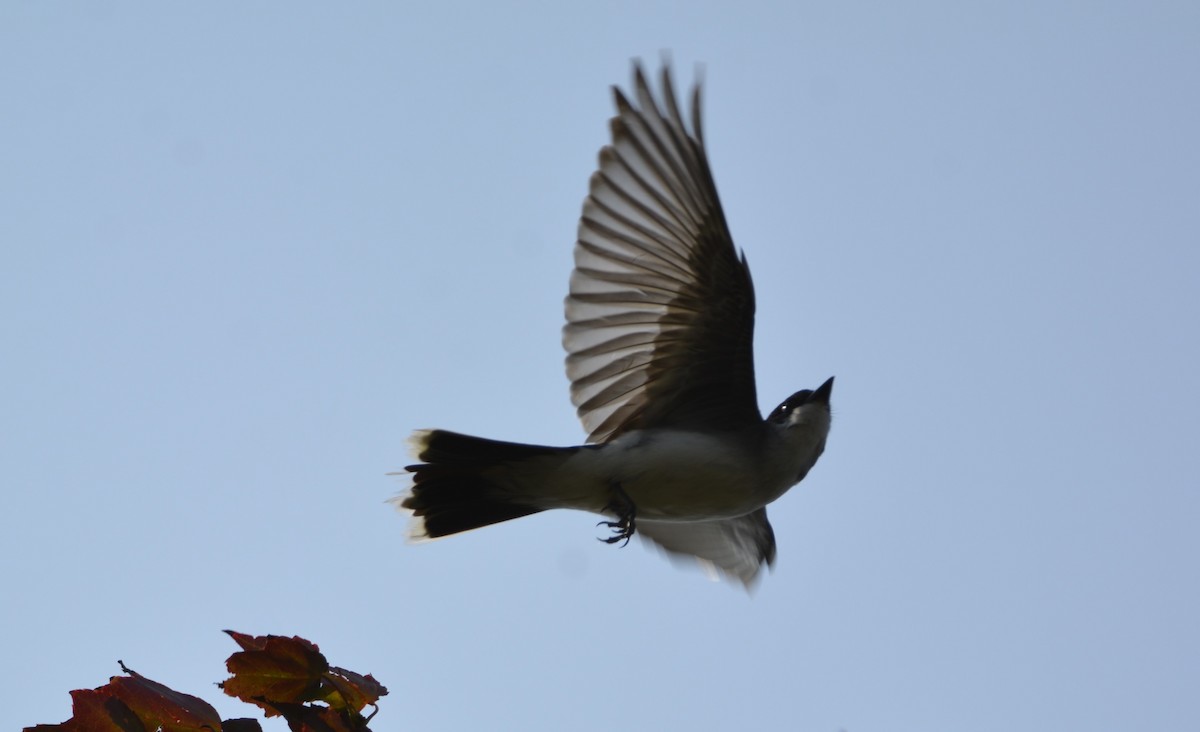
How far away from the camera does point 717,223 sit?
244 inches

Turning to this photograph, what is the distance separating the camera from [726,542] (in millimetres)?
7801

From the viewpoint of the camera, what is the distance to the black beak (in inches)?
269

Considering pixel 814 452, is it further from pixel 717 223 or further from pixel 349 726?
pixel 349 726

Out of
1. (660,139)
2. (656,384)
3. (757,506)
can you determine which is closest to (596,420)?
(656,384)

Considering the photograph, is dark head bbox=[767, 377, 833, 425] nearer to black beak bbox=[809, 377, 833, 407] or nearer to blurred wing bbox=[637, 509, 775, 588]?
black beak bbox=[809, 377, 833, 407]

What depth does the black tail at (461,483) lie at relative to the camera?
6312 mm

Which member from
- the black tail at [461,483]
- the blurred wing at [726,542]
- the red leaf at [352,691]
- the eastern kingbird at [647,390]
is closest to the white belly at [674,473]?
the eastern kingbird at [647,390]

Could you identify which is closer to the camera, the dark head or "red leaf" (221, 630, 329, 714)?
"red leaf" (221, 630, 329, 714)

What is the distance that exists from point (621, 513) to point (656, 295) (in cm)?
111

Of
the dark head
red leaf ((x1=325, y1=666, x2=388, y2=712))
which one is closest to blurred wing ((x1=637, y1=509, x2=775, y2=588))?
the dark head

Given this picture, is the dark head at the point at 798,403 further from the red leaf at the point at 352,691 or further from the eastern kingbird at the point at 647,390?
the red leaf at the point at 352,691

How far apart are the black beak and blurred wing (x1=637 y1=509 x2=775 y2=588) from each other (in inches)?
44.6

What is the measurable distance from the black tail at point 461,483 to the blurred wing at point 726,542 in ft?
4.24

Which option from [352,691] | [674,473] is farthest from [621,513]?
[352,691]
